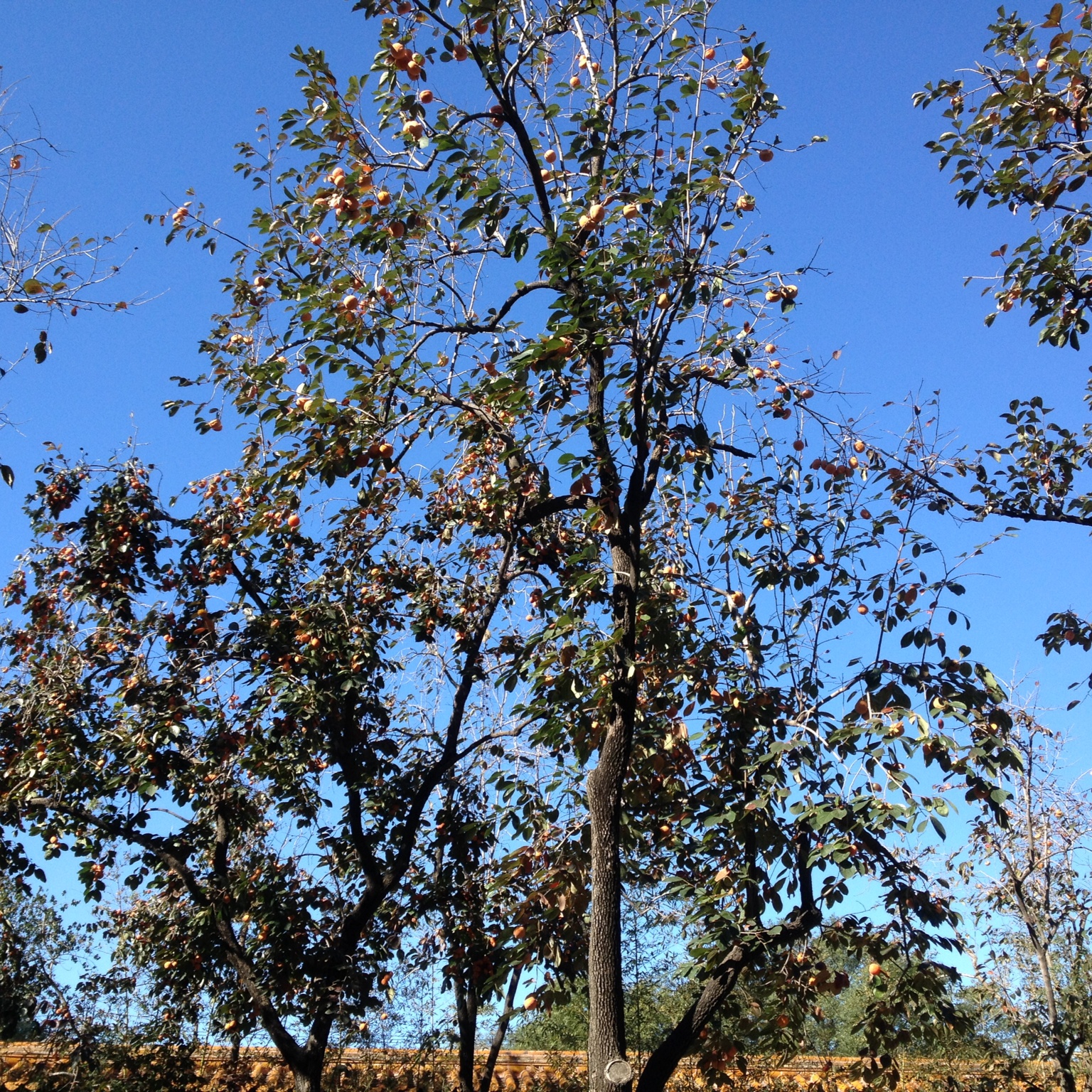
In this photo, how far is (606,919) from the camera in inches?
150

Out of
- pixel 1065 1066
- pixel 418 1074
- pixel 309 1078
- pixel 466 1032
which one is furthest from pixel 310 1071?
pixel 1065 1066

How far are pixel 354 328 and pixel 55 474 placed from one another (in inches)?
161

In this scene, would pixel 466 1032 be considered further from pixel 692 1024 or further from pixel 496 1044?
pixel 692 1024

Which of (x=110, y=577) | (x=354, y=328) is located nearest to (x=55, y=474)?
(x=110, y=577)

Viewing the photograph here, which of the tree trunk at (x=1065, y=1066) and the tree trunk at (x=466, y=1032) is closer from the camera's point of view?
the tree trunk at (x=1065, y=1066)

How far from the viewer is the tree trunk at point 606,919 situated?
11.8 ft

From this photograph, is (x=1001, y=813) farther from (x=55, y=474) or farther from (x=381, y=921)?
(x=55, y=474)

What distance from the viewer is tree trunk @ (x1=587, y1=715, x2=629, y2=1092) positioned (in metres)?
3.61

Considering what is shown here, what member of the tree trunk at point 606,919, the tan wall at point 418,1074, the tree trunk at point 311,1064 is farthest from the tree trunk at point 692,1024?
the tan wall at point 418,1074

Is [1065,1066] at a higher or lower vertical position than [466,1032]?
lower

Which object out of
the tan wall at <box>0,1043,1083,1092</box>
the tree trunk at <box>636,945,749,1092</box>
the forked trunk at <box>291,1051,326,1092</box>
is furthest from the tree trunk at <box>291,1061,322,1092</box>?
the tree trunk at <box>636,945,749,1092</box>

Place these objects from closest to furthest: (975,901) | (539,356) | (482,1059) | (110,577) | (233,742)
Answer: (539,356)
(233,742)
(110,577)
(975,901)
(482,1059)

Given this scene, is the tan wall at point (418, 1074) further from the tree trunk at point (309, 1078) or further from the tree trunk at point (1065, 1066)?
the tree trunk at point (309, 1078)

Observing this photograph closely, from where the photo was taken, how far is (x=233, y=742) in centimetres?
608
